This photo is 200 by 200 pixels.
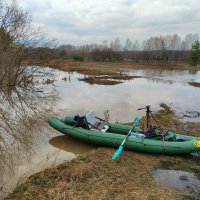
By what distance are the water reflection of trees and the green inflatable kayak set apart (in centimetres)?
142

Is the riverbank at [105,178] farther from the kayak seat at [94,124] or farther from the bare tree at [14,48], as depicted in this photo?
the bare tree at [14,48]

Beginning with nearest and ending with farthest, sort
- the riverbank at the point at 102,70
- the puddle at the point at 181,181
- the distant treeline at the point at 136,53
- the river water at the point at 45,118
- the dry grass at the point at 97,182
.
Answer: the dry grass at the point at 97,182, the puddle at the point at 181,181, the river water at the point at 45,118, the riverbank at the point at 102,70, the distant treeline at the point at 136,53

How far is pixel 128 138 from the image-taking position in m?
9.05

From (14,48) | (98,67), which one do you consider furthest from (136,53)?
(14,48)

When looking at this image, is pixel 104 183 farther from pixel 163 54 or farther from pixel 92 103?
pixel 163 54

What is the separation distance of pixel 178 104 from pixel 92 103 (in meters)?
5.51

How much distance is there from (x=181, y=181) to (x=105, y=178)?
78.1 inches

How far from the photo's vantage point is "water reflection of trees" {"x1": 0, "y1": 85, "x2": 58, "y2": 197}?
27.7 ft

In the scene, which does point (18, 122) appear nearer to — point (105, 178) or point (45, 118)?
point (45, 118)

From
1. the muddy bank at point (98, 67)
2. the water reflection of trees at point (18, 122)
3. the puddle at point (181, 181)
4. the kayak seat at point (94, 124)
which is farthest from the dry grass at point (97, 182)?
the muddy bank at point (98, 67)

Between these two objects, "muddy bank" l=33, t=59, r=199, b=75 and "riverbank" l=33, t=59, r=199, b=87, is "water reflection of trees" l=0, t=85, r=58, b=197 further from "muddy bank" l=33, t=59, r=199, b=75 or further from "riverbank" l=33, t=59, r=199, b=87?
"muddy bank" l=33, t=59, r=199, b=75

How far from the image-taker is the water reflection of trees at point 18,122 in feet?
27.7

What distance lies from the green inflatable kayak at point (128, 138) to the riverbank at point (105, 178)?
26cm

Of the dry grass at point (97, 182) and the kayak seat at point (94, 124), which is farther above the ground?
the kayak seat at point (94, 124)
